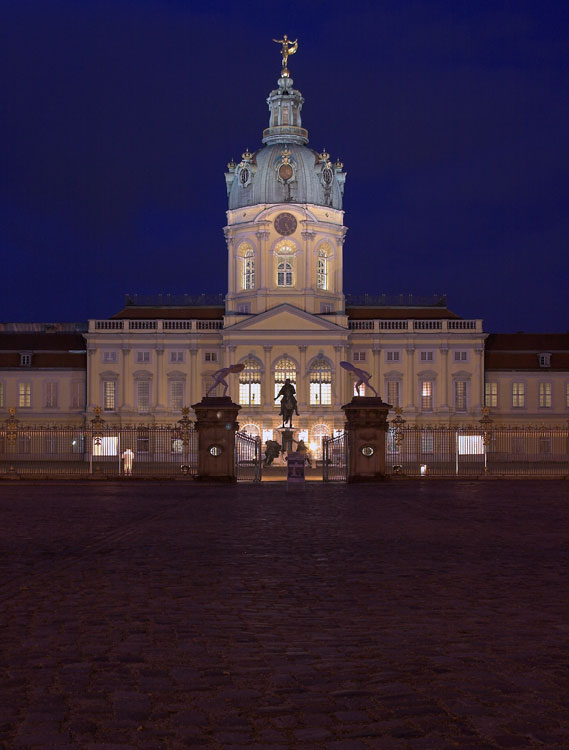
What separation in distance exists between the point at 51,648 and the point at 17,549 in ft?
22.4

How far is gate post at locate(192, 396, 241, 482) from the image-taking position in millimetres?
34562

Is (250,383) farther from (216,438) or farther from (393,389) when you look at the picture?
(216,438)

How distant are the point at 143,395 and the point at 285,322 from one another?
40.0 ft

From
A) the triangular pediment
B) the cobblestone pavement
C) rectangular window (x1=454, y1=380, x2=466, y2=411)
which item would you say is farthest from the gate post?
rectangular window (x1=454, y1=380, x2=466, y2=411)

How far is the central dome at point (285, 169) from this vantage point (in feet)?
261

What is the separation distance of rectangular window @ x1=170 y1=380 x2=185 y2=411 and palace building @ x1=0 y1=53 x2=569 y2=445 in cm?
11

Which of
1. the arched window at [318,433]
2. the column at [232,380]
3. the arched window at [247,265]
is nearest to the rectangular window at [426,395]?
the arched window at [318,433]

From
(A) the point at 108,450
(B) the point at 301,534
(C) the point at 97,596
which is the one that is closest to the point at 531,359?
(A) the point at 108,450

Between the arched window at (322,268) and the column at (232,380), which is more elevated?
the arched window at (322,268)

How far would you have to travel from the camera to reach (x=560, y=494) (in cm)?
2856

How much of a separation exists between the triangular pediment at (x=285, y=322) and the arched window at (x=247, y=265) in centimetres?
461

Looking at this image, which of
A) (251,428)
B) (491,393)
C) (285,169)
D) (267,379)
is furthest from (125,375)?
(491,393)

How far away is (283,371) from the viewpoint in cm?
7769

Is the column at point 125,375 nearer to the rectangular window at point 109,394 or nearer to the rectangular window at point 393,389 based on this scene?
the rectangular window at point 109,394
